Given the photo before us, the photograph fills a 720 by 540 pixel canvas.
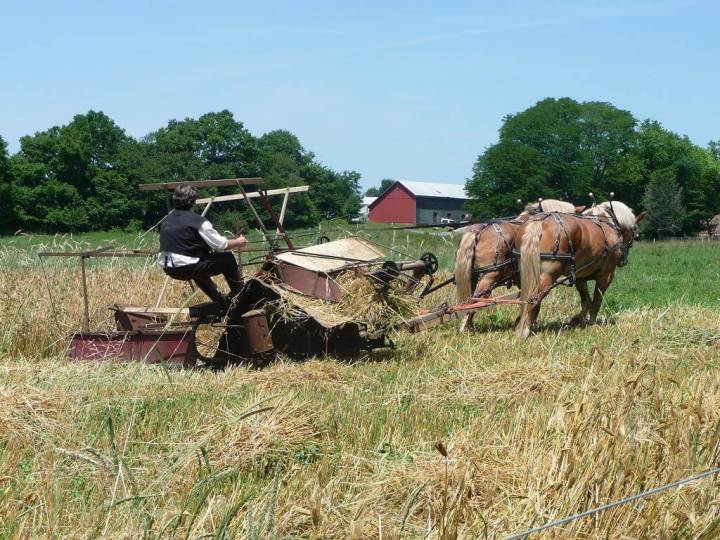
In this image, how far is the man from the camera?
777 centimetres

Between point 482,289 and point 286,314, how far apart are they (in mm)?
4006

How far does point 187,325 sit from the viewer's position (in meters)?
8.86

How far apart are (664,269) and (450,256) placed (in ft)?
23.4

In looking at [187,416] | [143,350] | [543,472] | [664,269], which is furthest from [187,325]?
[664,269]

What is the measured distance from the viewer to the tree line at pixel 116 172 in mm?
62812

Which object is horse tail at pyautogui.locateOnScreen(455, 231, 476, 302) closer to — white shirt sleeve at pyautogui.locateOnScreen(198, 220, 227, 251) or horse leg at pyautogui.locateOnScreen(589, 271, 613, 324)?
horse leg at pyautogui.locateOnScreen(589, 271, 613, 324)

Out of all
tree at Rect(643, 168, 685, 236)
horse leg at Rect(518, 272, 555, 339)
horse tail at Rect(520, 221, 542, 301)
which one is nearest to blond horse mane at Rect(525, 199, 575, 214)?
horse tail at Rect(520, 221, 542, 301)

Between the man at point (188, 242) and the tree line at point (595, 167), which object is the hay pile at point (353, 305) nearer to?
the man at point (188, 242)

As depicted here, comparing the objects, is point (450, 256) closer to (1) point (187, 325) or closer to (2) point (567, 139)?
(1) point (187, 325)

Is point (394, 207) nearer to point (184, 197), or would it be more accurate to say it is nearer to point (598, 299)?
point (598, 299)

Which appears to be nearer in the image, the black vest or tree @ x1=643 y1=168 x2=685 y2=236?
the black vest

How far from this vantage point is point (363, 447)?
17.0ft

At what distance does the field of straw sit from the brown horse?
2.15 m

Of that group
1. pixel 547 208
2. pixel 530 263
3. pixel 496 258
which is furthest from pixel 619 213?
pixel 530 263
